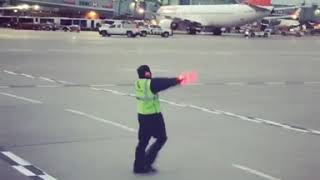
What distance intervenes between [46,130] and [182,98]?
7359 mm

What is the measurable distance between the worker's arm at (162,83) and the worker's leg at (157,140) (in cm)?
47

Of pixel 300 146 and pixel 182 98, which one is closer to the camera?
pixel 300 146

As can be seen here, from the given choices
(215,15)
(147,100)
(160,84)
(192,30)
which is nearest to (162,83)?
(160,84)

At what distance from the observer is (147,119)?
10062 millimetres

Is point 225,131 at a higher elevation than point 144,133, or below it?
below

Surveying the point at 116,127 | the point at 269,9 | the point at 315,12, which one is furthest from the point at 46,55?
the point at 315,12

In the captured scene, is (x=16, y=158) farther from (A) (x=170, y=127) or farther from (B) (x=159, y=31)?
(B) (x=159, y=31)

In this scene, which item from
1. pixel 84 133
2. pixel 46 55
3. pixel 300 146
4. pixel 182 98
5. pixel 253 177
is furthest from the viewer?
pixel 46 55

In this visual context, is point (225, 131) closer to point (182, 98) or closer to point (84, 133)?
point (84, 133)

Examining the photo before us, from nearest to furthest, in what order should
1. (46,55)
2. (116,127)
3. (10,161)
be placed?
(10,161)
(116,127)
(46,55)

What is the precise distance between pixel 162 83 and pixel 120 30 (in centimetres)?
7153

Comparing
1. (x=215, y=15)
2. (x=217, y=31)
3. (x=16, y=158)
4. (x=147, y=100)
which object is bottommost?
(x=217, y=31)

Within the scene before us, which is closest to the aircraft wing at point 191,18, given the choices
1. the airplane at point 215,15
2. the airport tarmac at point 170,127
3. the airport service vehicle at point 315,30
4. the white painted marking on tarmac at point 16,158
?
the airplane at point 215,15

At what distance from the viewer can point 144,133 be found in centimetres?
1005
